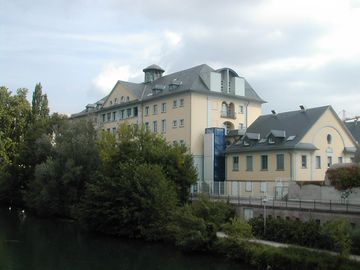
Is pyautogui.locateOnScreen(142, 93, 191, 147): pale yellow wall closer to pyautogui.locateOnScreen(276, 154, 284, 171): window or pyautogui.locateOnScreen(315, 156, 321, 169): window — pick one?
pyautogui.locateOnScreen(276, 154, 284, 171): window

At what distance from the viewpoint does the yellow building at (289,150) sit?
5159cm

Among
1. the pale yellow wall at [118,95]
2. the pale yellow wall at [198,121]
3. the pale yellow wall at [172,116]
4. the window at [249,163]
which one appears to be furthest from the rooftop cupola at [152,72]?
the window at [249,163]

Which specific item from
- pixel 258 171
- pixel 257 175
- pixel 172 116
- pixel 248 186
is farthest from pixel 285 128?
pixel 172 116

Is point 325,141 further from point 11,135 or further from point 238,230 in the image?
point 11,135

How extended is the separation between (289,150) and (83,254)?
24.7 metres

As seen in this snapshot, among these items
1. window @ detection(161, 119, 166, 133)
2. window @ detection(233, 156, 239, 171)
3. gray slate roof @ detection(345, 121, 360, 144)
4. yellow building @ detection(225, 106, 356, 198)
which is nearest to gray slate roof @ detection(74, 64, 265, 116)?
window @ detection(161, 119, 166, 133)

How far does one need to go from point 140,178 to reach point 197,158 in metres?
19.9

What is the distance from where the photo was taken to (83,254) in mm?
35625

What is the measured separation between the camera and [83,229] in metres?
49.1

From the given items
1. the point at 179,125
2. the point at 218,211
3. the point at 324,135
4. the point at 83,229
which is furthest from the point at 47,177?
the point at 324,135

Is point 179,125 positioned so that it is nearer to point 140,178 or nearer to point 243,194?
point 243,194

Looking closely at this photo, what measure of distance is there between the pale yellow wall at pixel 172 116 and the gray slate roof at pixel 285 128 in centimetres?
668

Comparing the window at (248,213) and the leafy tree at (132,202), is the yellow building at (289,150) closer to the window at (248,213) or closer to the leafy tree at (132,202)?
the window at (248,213)

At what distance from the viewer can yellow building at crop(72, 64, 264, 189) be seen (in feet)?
205
